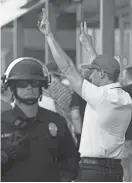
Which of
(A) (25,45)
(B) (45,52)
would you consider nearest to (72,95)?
(B) (45,52)

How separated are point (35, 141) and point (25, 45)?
6029mm

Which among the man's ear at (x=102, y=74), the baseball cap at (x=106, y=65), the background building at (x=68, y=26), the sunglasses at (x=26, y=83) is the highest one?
the background building at (x=68, y=26)

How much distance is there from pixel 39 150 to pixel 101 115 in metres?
0.45

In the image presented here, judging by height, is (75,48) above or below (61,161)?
above

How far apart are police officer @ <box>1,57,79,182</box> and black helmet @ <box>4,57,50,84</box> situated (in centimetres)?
27

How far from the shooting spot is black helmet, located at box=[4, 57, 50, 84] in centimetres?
486

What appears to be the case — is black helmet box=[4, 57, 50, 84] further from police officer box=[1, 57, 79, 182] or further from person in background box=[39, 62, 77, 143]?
person in background box=[39, 62, 77, 143]

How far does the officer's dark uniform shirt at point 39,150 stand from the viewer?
4.42 meters

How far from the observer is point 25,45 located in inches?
411

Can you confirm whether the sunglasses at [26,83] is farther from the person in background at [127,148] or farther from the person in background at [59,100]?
the person in background at [59,100]

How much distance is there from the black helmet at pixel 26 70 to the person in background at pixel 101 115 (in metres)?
0.25

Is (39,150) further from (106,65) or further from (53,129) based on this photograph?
(106,65)

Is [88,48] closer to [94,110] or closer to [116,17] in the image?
[94,110]

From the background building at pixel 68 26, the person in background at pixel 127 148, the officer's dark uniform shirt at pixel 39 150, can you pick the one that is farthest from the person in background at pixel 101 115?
the background building at pixel 68 26
